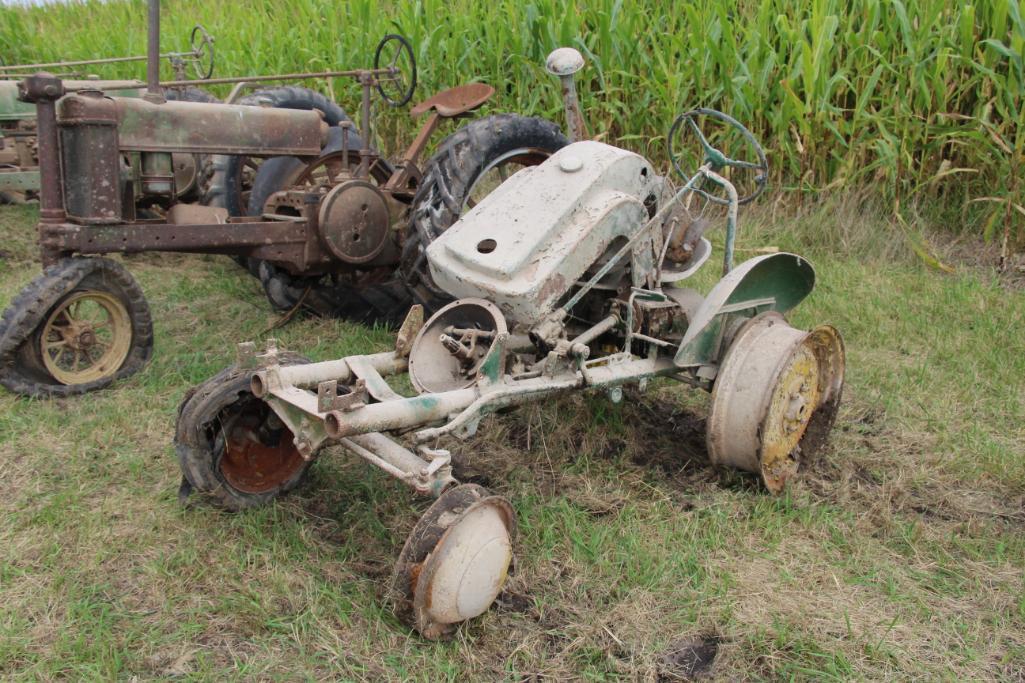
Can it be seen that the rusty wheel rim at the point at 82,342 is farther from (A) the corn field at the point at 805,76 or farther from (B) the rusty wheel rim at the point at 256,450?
(A) the corn field at the point at 805,76

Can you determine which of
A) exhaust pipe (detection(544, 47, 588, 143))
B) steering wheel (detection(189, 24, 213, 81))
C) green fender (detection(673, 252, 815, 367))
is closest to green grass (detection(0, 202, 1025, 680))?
green fender (detection(673, 252, 815, 367))

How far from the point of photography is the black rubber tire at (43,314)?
12.7 feet

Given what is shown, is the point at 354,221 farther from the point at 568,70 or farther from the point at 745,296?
the point at 745,296

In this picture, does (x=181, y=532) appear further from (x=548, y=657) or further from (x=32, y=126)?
(x=32, y=126)

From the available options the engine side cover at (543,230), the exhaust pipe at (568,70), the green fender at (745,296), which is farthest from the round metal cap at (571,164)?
the green fender at (745,296)

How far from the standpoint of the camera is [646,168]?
352 centimetres

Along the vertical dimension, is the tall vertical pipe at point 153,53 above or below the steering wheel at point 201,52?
above

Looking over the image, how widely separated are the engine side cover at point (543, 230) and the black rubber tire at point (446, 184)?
904mm

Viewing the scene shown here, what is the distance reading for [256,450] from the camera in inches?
123

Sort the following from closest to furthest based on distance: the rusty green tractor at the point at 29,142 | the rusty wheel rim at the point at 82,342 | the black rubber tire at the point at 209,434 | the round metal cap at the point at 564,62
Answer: the black rubber tire at the point at 209,434, the round metal cap at the point at 564,62, the rusty wheel rim at the point at 82,342, the rusty green tractor at the point at 29,142

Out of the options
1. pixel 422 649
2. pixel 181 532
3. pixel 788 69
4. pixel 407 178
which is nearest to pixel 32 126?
pixel 407 178

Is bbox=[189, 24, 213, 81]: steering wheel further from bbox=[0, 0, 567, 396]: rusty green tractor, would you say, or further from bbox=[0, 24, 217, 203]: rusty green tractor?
bbox=[0, 0, 567, 396]: rusty green tractor

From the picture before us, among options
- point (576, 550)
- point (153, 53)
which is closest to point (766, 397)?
point (576, 550)

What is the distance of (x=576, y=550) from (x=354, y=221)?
2293 millimetres
